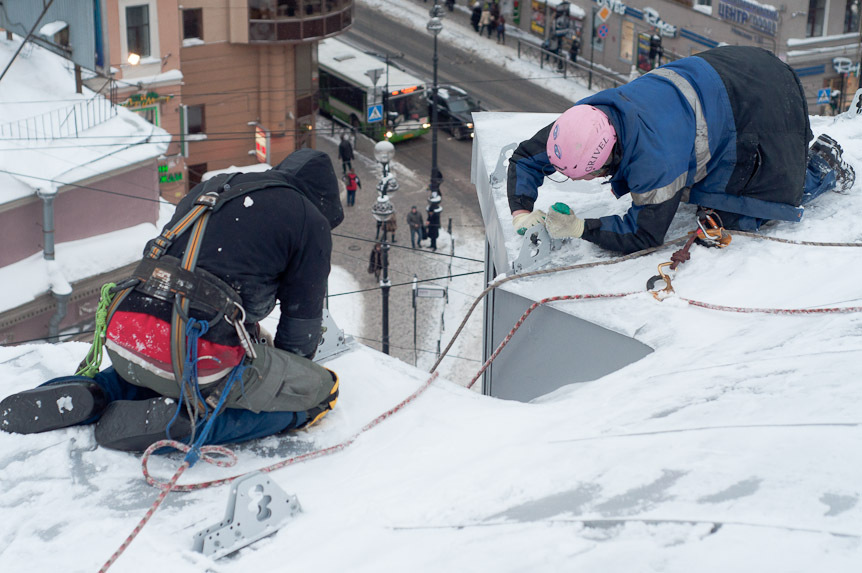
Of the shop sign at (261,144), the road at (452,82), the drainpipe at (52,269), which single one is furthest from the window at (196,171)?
the drainpipe at (52,269)

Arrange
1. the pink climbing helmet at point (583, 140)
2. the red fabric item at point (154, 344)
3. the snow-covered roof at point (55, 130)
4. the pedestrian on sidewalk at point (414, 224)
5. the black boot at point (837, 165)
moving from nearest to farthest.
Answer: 1. the red fabric item at point (154, 344)
2. the pink climbing helmet at point (583, 140)
3. the black boot at point (837, 165)
4. the snow-covered roof at point (55, 130)
5. the pedestrian on sidewalk at point (414, 224)

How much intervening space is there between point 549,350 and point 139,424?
2544mm

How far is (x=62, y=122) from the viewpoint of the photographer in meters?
17.2

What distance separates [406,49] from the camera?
34875 mm

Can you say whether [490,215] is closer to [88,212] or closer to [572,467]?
[572,467]

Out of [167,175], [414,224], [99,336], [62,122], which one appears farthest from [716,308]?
[167,175]

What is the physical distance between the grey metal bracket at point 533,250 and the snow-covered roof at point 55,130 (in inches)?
431

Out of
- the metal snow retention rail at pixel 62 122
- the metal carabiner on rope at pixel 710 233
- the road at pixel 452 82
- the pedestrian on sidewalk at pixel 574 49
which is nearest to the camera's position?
the metal carabiner on rope at pixel 710 233

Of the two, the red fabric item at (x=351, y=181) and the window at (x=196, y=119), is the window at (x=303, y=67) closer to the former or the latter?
the window at (x=196, y=119)

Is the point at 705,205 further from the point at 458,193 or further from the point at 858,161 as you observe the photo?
the point at 458,193

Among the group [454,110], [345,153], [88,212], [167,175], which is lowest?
[345,153]

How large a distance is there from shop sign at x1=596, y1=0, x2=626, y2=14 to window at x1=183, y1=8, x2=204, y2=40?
546 inches

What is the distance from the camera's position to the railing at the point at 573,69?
33094 mm

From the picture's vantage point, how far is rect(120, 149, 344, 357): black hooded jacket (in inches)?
188
